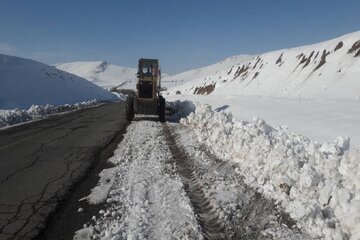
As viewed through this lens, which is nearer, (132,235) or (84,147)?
(132,235)

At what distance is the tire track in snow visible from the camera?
5012 mm

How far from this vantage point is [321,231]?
4.68 meters

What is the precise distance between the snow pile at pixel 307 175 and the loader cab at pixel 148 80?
1092 cm

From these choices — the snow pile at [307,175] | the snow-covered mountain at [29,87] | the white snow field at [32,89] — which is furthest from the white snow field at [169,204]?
the snow-covered mountain at [29,87]

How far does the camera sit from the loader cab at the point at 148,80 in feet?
64.1

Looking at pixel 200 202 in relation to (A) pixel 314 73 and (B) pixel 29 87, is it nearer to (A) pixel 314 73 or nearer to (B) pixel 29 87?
(A) pixel 314 73

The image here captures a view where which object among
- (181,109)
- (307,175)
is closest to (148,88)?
(181,109)

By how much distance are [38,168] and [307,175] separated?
570cm

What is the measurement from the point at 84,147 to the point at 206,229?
684 centimetres

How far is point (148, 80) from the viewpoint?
1961cm

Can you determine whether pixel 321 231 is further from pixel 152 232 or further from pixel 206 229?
pixel 152 232

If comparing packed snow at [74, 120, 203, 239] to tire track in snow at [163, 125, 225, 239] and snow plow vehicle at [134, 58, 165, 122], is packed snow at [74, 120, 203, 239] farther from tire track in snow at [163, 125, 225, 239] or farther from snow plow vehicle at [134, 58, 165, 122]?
snow plow vehicle at [134, 58, 165, 122]

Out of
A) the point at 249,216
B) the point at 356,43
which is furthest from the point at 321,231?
the point at 356,43

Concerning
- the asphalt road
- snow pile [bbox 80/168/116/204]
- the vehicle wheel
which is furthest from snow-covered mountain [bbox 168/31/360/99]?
snow pile [bbox 80/168/116/204]
